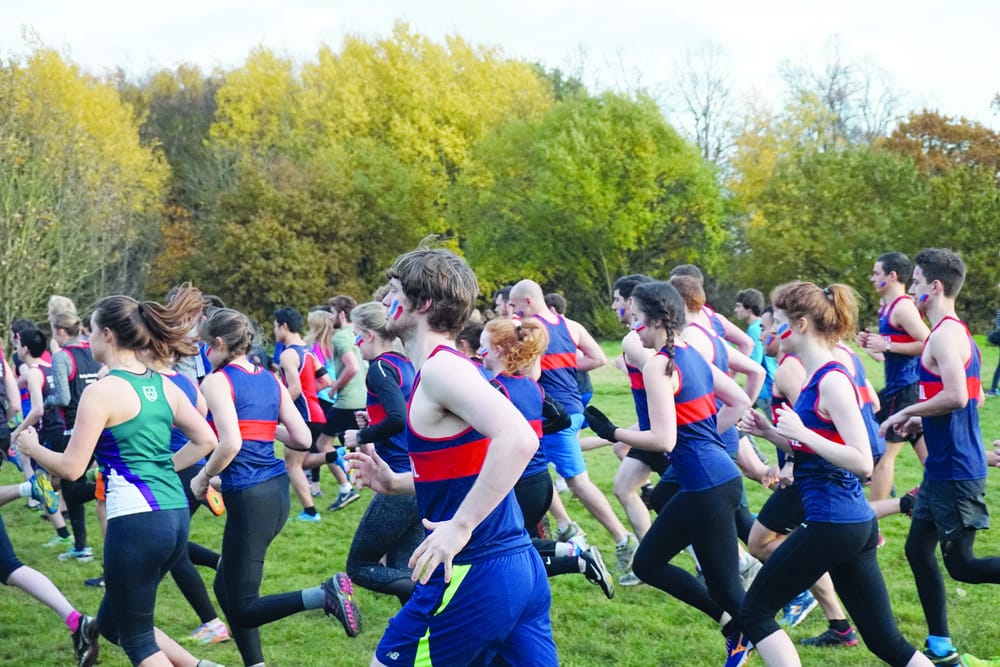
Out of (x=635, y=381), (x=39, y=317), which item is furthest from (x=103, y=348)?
(x=39, y=317)

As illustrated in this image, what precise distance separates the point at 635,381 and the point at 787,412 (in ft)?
4.75

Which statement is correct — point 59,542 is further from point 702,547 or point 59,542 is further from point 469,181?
point 469,181

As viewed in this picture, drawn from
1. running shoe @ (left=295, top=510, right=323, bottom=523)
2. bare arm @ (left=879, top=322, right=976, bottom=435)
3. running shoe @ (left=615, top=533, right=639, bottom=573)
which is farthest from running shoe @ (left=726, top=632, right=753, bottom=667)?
running shoe @ (left=295, top=510, right=323, bottom=523)

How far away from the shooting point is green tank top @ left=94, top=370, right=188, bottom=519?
14.5ft

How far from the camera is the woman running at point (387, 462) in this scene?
16.7 feet

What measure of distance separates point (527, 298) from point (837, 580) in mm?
3996

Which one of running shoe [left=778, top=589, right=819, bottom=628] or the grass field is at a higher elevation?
running shoe [left=778, top=589, right=819, bottom=628]

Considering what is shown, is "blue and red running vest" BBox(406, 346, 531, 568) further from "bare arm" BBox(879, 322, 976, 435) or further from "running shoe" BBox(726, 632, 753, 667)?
"bare arm" BBox(879, 322, 976, 435)

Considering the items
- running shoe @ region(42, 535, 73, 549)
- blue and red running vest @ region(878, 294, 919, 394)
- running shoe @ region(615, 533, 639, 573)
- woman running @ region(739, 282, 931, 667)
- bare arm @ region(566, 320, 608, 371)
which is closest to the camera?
woman running @ region(739, 282, 931, 667)

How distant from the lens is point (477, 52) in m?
46.2

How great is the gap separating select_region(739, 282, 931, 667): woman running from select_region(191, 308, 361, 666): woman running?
210cm

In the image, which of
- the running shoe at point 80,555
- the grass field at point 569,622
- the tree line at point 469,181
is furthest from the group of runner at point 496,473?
the tree line at point 469,181

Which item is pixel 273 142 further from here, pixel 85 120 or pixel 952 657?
pixel 952 657

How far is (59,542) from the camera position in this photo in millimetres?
8891
